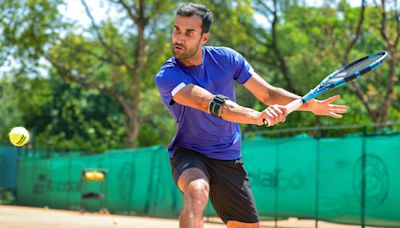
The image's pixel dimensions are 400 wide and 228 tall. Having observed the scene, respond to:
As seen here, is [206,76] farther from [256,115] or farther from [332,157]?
[332,157]

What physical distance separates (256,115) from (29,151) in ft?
83.1

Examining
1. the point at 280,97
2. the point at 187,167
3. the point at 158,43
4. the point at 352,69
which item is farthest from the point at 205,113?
the point at 158,43

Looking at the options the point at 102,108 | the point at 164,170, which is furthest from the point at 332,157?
the point at 102,108

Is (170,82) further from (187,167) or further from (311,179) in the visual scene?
(311,179)

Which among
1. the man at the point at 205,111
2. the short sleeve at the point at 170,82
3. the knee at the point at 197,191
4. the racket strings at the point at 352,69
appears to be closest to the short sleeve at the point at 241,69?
the man at the point at 205,111

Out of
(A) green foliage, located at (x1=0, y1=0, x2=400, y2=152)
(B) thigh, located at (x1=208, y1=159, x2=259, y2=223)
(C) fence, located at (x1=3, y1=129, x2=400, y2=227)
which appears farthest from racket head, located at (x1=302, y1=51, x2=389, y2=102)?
(A) green foliage, located at (x1=0, y1=0, x2=400, y2=152)

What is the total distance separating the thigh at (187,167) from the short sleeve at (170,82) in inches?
16.9

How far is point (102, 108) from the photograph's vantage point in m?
50.3

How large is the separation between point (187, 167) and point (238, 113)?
0.59 meters

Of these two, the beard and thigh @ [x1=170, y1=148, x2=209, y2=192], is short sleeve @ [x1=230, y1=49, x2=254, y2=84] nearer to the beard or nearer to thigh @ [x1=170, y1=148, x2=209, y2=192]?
the beard

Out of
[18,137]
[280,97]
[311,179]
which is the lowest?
[311,179]

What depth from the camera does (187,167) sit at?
16.8 ft

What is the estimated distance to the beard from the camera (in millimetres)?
5264

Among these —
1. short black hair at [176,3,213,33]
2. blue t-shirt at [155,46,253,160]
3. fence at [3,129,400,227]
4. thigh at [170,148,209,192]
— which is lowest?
fence at [3,129,400,227]
